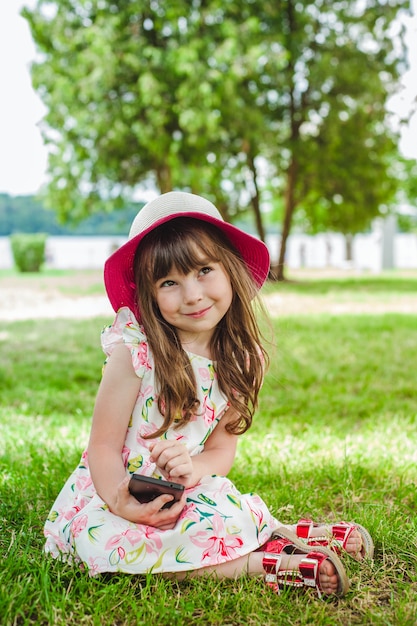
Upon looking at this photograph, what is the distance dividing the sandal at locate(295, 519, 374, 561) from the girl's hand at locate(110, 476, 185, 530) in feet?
1.49

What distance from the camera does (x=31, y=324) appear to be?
7938mm

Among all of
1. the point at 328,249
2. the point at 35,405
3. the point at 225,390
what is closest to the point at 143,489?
the point at 225,390

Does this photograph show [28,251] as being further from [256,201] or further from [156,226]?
[156,226]

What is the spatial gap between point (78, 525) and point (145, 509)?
10.1 inches

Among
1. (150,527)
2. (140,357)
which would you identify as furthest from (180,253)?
(150,527)

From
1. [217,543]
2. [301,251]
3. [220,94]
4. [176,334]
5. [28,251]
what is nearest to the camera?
[217,543]

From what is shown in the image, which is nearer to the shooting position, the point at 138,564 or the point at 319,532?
the point at 138,564

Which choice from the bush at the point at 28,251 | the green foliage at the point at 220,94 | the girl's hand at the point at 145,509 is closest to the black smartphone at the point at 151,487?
the girl's hand at the point at 145,509

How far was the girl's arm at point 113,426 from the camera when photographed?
1.94 meters

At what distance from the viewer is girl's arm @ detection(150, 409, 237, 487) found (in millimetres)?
1819

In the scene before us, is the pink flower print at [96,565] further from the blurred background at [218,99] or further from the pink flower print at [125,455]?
the blurred background at [218,99]

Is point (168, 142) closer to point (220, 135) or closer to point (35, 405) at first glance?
point (220, 135)

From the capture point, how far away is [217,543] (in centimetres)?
191

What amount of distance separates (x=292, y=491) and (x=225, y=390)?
621mm
